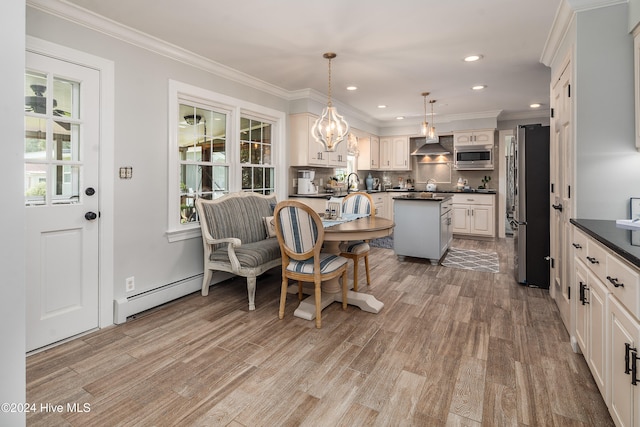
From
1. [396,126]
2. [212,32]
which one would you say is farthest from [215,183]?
[396,126]

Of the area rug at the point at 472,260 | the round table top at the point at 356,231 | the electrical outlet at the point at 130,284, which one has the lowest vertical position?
the area rug at the point at 472,260

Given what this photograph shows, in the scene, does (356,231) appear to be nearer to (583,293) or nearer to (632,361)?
(583,293)

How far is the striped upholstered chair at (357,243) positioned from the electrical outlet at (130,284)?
6.33 feet

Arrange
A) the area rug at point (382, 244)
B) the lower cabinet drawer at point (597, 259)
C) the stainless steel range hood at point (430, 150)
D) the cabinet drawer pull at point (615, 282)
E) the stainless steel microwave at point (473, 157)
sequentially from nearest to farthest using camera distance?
the cabinet drawer pull at point (615, 282)
the lower cabinet drawer at point (597, 259)
the area rug at point (382, 244)
the stainless steel microwave at point (473, 157)
the stainless steel range hood at point (430, 150)

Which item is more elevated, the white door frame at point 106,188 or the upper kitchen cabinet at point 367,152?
the upper kitchen cabinet at point 367,152

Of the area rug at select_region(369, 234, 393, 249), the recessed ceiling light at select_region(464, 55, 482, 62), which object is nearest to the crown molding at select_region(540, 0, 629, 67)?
the recessed ceiling light at select_region(464, 55, 482, 62)

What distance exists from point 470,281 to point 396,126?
15.1ft

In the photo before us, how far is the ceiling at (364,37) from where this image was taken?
2.54 metres

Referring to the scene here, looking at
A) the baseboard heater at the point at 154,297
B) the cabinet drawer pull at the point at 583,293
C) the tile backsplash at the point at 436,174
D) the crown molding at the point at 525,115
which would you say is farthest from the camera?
the tile backsplash at the point at 436,174

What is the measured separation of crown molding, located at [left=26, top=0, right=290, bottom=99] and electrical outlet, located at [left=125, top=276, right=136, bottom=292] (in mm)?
2026

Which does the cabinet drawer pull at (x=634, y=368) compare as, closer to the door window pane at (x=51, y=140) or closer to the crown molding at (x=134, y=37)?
the door window pane at (x=51, y=140)

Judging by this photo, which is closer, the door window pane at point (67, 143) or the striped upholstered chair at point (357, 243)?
the door window pane at point (67, 143)

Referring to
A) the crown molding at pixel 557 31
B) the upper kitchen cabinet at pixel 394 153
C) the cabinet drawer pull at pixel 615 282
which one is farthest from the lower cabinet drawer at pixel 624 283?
the upper kitchen cabinet at pixel 394 153

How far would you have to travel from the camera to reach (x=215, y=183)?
155 inches
